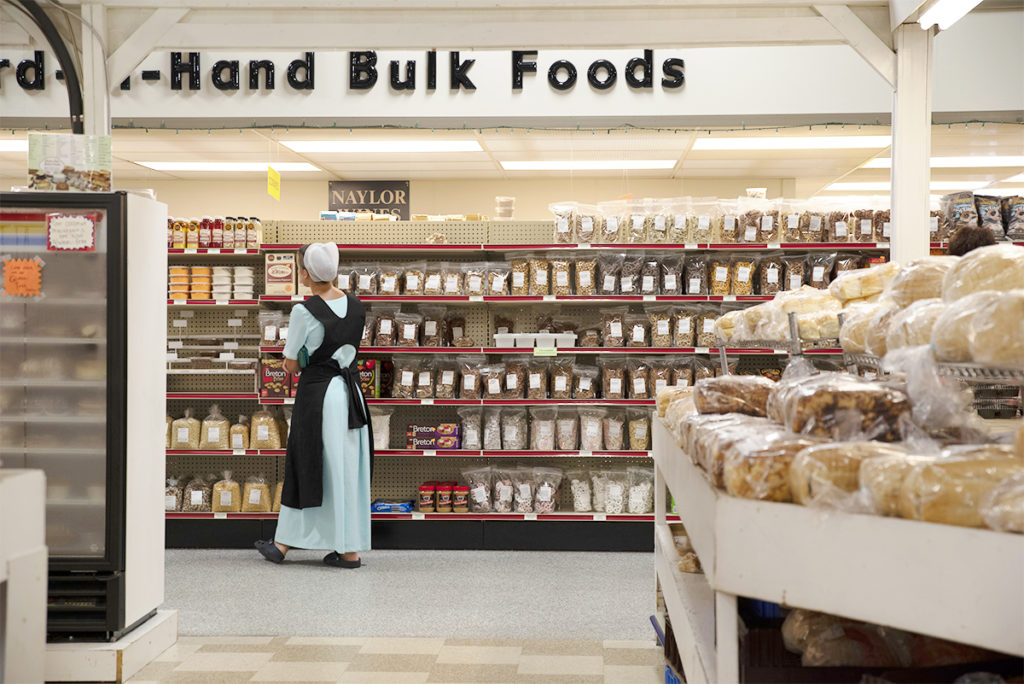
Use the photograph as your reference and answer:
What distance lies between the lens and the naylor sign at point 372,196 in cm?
1053

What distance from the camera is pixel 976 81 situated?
6.02m

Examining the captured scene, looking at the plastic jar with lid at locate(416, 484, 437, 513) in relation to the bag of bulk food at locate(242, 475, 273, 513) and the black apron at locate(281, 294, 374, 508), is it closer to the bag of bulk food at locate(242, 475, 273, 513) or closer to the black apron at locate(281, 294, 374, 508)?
the black apron at locate(281, 294, 374, 508)

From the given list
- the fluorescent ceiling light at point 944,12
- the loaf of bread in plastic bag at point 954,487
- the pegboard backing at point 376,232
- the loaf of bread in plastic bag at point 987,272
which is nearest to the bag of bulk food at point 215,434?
the pegboard backing at point 376,232

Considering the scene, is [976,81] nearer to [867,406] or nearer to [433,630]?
[433,630]

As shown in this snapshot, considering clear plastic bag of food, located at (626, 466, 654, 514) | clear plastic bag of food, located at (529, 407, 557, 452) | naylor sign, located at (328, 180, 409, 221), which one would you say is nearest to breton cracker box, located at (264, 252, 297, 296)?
clear plastic bag of food, located at (529, 407, 557, 452)

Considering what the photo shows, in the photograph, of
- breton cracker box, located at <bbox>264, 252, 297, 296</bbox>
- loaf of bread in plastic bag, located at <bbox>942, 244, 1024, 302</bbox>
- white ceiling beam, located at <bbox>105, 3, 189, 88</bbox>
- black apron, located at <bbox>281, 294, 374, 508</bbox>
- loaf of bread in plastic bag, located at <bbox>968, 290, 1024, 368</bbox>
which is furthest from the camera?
breton cracker box, located at <bbox>264, 252, 297, 296</bbox>

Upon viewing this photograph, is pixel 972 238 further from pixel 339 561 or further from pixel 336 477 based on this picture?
pixel 339 561

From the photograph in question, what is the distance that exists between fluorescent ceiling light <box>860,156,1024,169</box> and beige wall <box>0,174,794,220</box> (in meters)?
1.21

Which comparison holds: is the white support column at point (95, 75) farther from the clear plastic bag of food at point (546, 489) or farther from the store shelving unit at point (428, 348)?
the clear plastic bag of food at point (546, 489)

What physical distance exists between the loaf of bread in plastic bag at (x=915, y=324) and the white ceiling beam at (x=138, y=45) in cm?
369

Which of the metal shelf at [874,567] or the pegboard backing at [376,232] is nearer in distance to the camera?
the metal shelf at [874,567]

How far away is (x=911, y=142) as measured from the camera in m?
4.27

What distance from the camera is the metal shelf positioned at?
131cm

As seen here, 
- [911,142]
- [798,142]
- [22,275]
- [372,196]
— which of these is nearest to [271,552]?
[22,275]
